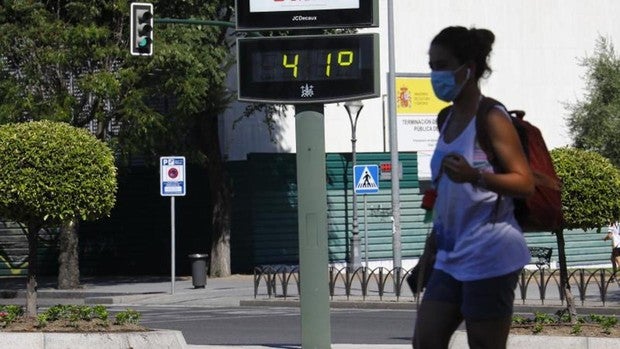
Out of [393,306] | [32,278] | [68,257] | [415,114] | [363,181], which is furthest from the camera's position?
[415,114]

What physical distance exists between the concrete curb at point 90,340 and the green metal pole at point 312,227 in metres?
1.68

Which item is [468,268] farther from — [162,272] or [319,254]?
[162,272]

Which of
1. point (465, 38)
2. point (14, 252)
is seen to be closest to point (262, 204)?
point (14, 252)

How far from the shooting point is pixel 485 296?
18.8 ft

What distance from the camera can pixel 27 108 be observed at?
97.2 ft

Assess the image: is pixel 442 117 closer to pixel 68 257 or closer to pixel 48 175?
pixel 48 175

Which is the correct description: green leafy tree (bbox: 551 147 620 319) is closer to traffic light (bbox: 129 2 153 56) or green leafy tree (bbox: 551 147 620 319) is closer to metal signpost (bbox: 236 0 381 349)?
metal signpost (bbox: 236 0 381 349)

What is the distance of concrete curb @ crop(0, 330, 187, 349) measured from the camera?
42.2ft

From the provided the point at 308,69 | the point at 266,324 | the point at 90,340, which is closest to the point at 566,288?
the point at 308,69

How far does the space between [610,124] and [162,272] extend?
1344 cm

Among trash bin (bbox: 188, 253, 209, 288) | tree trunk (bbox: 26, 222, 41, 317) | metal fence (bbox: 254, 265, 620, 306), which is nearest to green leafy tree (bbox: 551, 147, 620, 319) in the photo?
tree trunk (bbox: 26, 222, 41, 317)

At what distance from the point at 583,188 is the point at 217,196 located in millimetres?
19464

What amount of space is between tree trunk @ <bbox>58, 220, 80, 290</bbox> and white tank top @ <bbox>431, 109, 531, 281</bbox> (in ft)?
85.0

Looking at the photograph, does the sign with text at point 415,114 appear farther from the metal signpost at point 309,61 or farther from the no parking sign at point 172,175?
the metal signpost at point 309,61
